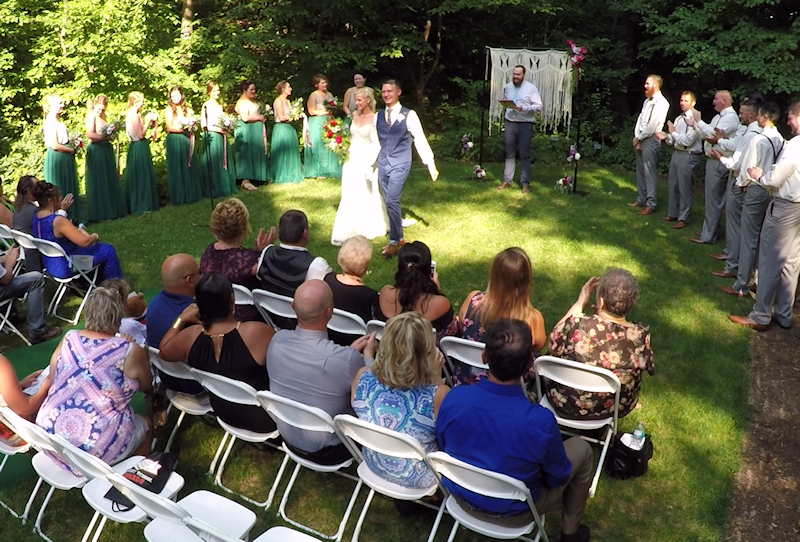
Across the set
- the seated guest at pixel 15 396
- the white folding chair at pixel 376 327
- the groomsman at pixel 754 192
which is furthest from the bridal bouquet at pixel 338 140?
the seated guest at pixel 15 396

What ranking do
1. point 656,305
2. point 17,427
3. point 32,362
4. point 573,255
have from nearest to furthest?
point 17,427, point 32,362, point 656,305, point 573,255

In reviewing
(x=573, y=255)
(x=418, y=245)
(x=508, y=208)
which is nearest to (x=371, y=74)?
(x=508, y=208)

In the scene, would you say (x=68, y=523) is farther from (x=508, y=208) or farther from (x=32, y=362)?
(x=508, y=208)

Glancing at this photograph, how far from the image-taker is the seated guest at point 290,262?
5195 mm

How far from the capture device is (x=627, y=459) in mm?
4301

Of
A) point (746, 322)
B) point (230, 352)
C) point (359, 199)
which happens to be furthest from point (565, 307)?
point (230, 352)

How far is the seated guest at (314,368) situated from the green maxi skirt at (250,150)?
7.98 meters

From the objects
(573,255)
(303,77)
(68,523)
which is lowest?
(68,523)

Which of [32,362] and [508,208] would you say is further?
[508,208]

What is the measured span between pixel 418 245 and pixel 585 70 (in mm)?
12351

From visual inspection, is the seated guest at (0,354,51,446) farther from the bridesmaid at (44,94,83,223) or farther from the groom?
the bridesmaid at (44,94,83,223)

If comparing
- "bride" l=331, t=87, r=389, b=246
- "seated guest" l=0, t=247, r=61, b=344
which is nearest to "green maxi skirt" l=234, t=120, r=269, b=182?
"bride" l=331, t=87, r=389, b=246

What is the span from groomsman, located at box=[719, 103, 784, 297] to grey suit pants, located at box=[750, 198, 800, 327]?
1.48 ft

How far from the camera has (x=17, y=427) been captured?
354cm
